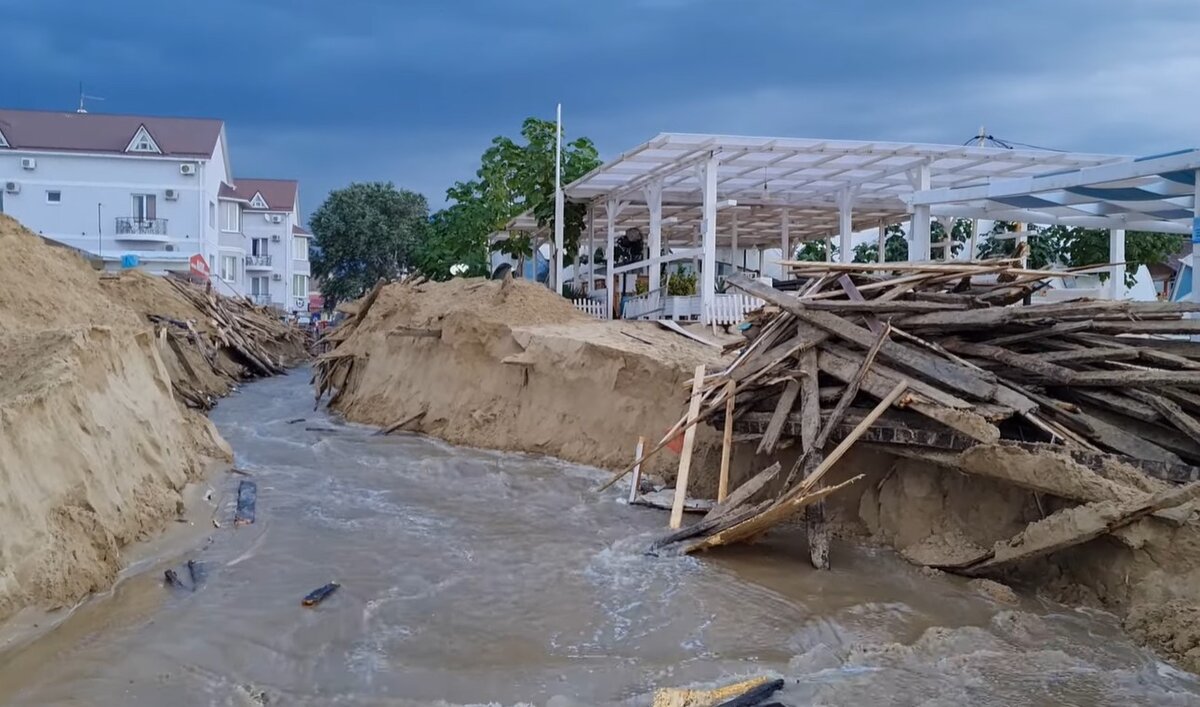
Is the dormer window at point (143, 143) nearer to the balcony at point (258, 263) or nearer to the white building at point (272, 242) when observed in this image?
the white building at point (272, 242)

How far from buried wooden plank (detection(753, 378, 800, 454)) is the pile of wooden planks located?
1 cm

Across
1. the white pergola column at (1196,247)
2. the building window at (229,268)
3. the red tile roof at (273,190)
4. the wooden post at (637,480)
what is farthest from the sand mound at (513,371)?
the red tile roof at (273,190)

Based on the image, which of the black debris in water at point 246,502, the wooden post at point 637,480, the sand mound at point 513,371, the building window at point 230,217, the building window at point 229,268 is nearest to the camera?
the black debris in water at point 246,502

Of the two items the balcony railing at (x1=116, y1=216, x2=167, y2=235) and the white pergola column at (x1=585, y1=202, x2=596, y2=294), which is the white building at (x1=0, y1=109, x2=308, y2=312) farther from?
the white pergola column at (x1=585, y1=202, x2=596, y2=294)

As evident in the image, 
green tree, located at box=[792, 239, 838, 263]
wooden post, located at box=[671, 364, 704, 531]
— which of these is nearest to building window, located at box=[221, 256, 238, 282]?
green tree, located at box=[792, 239, 838, 263]

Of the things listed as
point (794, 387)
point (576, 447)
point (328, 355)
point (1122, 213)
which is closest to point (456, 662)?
point (794, 387)

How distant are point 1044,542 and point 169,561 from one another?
23.3 feet

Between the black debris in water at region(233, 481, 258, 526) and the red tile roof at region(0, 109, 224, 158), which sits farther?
the red tile roof at region(0, 109, 224, 158)

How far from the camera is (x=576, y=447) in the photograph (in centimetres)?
1338

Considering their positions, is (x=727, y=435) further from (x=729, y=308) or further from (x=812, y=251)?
(x=812, y=251)

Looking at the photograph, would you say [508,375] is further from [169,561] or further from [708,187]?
[169,561]

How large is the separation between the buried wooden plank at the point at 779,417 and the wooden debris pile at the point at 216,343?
1261 centimetres

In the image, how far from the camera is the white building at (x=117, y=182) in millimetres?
42438

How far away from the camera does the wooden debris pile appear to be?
64.7 ft
